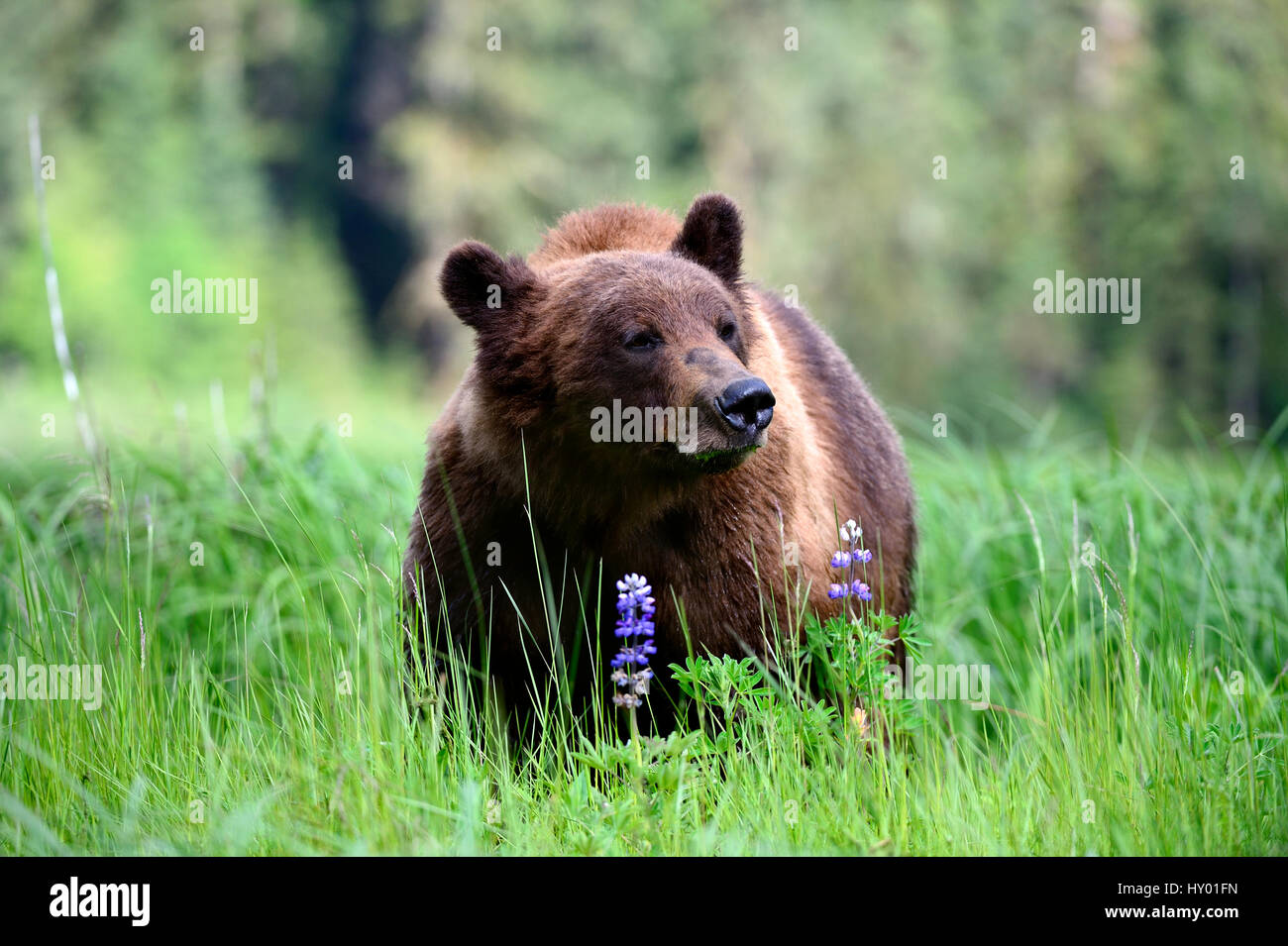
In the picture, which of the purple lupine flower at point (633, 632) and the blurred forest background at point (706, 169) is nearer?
the purple lupine flower at point (633, 632)

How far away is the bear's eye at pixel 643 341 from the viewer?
3.96 meters

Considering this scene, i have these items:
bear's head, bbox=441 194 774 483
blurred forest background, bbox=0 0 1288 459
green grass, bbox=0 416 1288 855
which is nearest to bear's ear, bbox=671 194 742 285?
bear's head, bbox=441 194 774 483

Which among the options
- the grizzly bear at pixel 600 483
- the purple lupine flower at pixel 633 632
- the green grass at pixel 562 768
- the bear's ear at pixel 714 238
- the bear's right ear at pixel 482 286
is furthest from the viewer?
the bear's ear at pixel 714 238

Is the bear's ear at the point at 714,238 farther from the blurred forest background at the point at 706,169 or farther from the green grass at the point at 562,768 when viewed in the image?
the blurred forest background at the point at 706,169

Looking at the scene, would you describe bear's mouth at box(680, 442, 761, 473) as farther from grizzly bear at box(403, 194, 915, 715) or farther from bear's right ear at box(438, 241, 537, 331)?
bear's right ear at box(438, 241, 537, 331)

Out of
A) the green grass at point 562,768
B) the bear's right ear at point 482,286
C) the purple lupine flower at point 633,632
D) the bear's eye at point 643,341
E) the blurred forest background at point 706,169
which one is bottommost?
the green grass at point 562,768

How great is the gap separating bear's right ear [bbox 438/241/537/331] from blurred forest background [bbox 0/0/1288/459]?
64.8ft

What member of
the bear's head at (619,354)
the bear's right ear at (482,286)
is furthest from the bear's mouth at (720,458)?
the bear's right ear at (482,286)

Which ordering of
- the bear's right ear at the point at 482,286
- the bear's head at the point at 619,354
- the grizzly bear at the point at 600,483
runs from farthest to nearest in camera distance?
the bear's right ear at the point at 482,286 → the grizzly bear at the point at 600,483 → the bear's head at the point at 619,354

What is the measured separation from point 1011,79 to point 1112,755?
99.9ft

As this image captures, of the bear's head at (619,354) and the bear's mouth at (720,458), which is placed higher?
the bear's head at (619,354)

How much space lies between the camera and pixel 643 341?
3975mm

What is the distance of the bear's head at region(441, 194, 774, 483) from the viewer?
3697 millimetres
